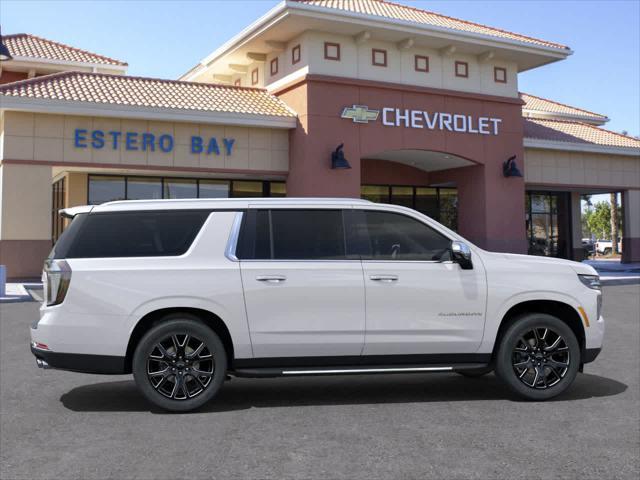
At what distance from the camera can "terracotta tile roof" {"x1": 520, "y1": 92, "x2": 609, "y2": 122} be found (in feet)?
126

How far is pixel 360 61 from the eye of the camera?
81.8 feet

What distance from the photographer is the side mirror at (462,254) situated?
251 inches

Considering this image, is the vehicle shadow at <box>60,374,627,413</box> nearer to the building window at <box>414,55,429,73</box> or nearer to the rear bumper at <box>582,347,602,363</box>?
the rear bumper at <box>582,347,602,363</box>

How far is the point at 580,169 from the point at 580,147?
123 cm

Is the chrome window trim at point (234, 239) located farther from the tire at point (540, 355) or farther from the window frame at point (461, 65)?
the window frame at point (461, 65)

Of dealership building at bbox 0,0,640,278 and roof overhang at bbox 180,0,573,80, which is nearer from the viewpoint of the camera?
dealership building at bbox 0,0,640,278

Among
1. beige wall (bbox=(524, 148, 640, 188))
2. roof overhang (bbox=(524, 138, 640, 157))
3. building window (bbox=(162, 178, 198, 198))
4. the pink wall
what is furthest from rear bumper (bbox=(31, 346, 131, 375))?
beige wall (bbox=(524, 148, 640, 188))

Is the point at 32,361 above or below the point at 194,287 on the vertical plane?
below

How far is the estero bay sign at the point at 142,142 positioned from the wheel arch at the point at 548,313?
18442 millimetres

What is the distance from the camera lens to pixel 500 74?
27828mm

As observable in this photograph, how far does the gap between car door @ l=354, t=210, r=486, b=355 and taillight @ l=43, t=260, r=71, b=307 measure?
2711mm

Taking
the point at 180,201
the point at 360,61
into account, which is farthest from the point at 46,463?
the point at 360,61

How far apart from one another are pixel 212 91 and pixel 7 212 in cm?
874

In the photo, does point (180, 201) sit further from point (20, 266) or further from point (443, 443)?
point (20, 266)
